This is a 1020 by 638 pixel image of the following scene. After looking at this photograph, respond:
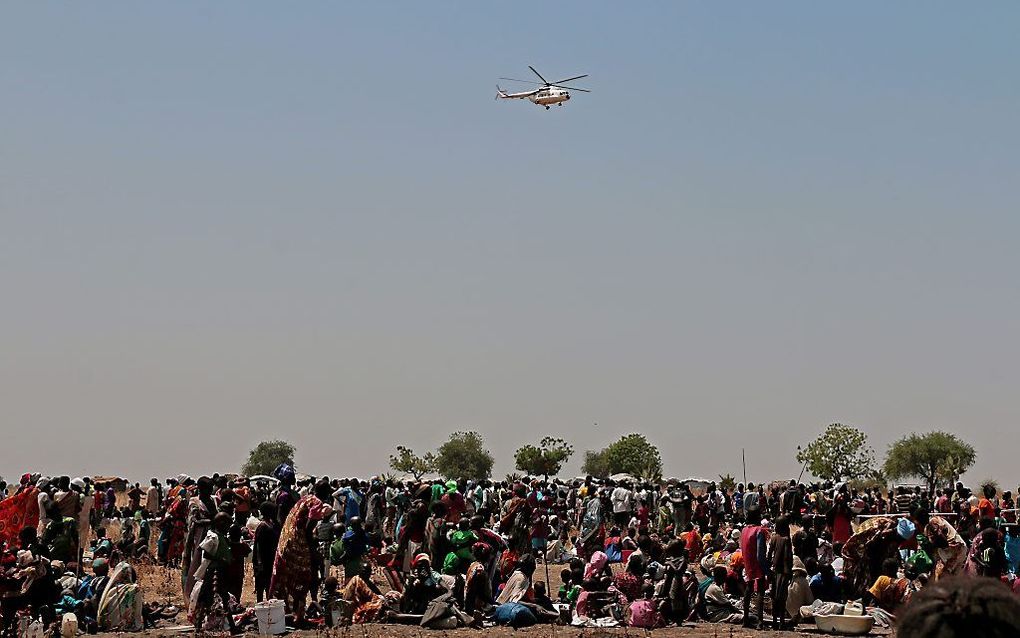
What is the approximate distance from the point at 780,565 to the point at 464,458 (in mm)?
66898

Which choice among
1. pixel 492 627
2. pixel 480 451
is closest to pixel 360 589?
pixel 492 627

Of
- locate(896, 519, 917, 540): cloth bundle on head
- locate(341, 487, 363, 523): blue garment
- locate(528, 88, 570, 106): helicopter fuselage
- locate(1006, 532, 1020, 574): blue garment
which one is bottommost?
locate(1006, 532, 1020, 574): blue garment

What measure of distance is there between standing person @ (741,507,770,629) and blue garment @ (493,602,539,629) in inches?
93.9

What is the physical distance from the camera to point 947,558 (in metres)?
13.1

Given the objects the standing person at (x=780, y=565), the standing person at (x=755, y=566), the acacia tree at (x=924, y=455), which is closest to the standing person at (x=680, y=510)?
the standing person at (x=755, y=566)

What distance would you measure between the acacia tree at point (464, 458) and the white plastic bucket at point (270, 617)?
64968mm

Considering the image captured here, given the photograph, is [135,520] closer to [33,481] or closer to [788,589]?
[33,481]

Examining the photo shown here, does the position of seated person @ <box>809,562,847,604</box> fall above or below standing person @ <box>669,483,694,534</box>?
below

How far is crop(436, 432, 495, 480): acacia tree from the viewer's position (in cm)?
7912

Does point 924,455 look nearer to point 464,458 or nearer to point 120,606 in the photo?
point 464,458

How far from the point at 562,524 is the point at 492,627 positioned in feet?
35.3

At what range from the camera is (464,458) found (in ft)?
263

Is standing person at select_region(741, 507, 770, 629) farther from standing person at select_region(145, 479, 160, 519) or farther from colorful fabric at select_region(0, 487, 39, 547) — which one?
standing person at select_region(145, 479, 160, 519)

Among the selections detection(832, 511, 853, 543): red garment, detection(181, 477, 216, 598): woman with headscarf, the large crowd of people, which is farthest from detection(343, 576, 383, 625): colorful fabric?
detection(832, 511, 853, 543): red garment
